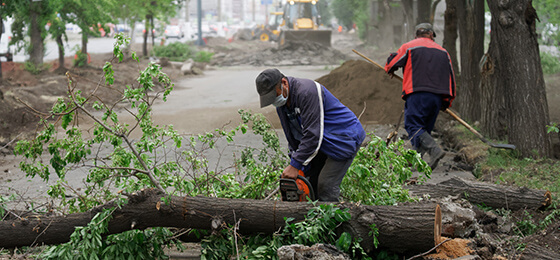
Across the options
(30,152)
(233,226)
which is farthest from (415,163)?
(30,152)

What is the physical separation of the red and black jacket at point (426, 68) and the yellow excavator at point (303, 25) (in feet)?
72.5

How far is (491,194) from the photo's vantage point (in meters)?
5.89

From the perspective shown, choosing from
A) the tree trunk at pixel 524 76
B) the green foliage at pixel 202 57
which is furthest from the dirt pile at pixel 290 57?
the tree trunk at pixel 524 76

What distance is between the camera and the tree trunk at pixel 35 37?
54.3 ft

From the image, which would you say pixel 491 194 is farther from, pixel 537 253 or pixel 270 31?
pixel 270 31

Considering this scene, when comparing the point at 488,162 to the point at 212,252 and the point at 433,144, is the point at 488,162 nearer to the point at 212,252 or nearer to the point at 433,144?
the point at 433,144

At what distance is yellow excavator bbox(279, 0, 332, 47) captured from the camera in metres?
30.0

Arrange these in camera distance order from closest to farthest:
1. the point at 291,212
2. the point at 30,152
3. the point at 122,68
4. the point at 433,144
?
1. the point at 291,212
2. the point at 30,152
3. the point at 433,144
4. the point at 122,68

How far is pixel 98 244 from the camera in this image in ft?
15.3

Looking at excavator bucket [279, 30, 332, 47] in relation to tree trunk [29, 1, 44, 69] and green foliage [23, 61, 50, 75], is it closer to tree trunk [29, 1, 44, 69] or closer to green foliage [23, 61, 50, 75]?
tree trunk [29, 1, 44, 69]

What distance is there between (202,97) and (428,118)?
28.3 feet

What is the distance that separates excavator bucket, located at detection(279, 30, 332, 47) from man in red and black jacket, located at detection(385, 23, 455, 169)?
73.0 feet

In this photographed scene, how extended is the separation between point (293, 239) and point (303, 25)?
89.7ft

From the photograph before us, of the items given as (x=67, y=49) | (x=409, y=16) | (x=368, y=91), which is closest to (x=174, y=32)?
(x=67, y=49)
